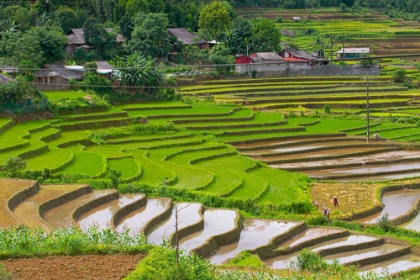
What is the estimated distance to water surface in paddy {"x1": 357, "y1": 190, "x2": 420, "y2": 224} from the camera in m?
17.8

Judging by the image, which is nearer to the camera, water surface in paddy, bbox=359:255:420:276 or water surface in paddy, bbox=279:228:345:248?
water surface in paddy, bbox=359:255:420:276

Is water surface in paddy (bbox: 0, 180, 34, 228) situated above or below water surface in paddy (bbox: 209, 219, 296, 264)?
above

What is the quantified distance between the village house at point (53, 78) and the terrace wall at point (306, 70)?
12.5 m

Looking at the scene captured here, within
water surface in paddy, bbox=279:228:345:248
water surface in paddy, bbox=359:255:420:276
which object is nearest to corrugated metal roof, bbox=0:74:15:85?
water surface in paddy, bbox=279:228:345:248

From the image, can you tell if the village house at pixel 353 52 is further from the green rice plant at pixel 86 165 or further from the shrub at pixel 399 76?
the green rice plant at pixel 86 165

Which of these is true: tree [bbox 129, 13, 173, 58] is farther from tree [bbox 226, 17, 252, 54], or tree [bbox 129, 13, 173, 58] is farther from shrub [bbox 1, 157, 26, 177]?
shrub [bbox 1, 157, 26, 177]

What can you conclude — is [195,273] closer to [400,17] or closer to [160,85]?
[160,85]

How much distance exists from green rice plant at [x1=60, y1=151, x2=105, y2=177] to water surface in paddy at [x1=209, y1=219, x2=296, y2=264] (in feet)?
15.4

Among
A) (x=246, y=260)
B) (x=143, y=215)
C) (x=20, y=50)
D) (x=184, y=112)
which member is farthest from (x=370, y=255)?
(x=20, y=50)

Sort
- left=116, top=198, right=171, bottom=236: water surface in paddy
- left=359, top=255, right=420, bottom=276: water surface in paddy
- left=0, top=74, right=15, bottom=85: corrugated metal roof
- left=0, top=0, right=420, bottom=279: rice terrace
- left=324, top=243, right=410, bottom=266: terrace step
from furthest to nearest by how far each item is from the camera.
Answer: left=0, top=74, right=15, bottom=85: corrugated metal roof < left=116, top=198, right=171, bottom=236: water surface in paddy < left=324, top=243, right=410, bottom=266: terrace step < left=359, top=255, right=420, bottom=276: water surface in paddy < left=0, top=0, right=420, bottom=279: rice terrace

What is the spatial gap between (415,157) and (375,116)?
24.3 feet

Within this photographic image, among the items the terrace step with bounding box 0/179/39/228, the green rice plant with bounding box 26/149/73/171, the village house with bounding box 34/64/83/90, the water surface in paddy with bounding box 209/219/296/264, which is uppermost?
the village house with bounding box 34/64/83/90

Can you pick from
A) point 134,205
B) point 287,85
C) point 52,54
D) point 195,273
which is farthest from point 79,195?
point 287,85

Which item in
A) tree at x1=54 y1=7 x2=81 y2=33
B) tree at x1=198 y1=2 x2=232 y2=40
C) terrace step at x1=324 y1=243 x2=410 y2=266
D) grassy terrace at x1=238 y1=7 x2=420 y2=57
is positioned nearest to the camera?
terrace step at x1=324 y1=243 x2=410 y2=266
